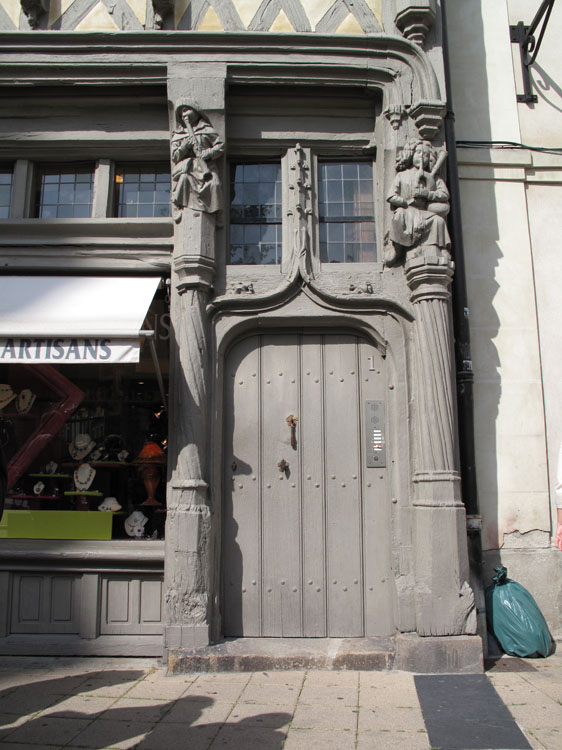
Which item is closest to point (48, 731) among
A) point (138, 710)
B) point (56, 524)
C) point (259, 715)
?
point (138, 710)

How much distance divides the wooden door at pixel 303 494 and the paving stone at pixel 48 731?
1.69m

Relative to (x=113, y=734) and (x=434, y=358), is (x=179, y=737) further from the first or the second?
(x=434, y=358)

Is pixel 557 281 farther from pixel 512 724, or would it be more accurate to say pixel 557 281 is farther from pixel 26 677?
pixel 26 677

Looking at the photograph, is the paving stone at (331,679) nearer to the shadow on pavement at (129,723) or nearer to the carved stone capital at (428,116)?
the shadow on pavement at (129,723)

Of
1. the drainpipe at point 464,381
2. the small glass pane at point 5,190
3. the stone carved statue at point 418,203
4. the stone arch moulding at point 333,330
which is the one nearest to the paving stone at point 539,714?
the drainpipe at point 464,381

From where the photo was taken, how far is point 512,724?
3.70m

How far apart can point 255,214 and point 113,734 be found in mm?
4424

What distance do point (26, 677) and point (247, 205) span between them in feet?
14.7

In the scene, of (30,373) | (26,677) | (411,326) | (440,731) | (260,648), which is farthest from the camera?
(30,373)

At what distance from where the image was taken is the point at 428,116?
5535 millimetres

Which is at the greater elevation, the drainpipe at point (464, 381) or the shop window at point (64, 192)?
the shop window at point (64, 192)

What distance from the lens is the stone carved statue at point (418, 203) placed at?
5.33 metres

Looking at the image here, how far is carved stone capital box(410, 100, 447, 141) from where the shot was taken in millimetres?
5504

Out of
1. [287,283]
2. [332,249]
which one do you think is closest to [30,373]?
[287,283]
